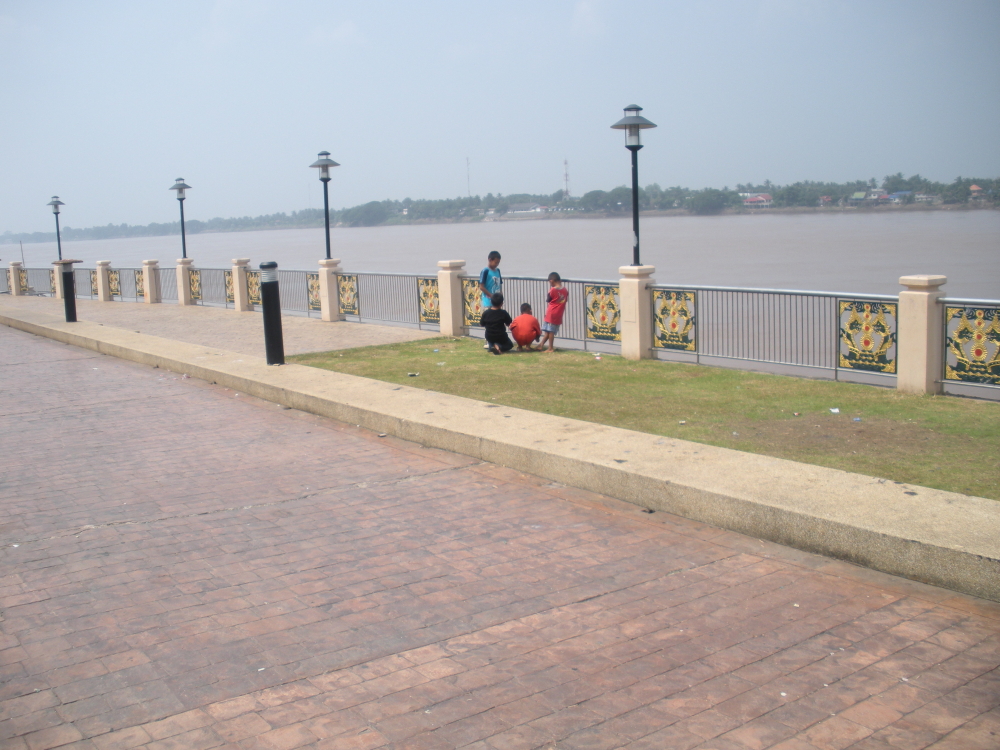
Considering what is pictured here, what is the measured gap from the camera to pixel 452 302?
17984 millimetres

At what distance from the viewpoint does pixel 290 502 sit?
755 cm

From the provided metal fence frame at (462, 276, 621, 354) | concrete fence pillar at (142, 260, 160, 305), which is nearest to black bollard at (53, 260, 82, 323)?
concrete fence pillar at (142, 260, 160, 305)

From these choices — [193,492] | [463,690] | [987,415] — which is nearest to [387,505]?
[193,492]

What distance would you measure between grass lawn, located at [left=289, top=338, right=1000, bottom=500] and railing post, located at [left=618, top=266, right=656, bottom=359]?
41cm

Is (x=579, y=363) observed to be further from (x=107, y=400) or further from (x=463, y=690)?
(x=463, y=690)

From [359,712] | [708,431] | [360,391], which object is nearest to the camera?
[359,712]

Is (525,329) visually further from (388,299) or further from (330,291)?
(330,291)

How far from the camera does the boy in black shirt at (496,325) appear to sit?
14.9 meters

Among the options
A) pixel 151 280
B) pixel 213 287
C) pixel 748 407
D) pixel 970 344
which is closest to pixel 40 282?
pixel 151 280

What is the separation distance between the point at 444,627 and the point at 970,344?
790 centimetres

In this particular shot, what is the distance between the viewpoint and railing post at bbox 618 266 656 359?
46.5 ft

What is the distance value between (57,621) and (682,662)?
11.0 feet

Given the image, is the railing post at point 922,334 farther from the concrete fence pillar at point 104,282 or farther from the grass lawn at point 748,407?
the concrete fence pillar at point 104,282

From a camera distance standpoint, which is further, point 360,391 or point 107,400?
point 107,400
